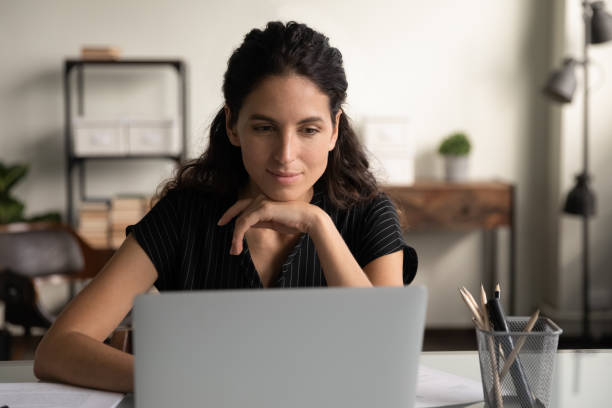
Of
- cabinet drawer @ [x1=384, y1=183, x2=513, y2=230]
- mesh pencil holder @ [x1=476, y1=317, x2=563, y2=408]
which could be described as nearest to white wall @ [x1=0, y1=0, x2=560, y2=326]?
cabinet drawer @ [x1=384, y1=183, x2=513, y2=230]

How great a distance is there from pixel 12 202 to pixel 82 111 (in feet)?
2.15

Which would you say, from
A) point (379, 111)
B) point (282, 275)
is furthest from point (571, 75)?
point (282, 275)

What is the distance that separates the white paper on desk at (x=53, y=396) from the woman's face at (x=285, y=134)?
467 millimetres

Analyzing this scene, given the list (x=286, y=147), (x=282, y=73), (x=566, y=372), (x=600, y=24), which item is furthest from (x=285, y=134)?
(x=600, y=24)

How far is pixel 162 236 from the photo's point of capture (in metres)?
1.45

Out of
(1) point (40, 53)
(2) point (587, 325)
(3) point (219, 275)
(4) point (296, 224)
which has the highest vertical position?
(1) point (40, 53)

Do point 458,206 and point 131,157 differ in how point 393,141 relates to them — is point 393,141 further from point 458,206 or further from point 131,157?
point 131,157

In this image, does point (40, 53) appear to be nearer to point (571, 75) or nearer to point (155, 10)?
point (155, 10)

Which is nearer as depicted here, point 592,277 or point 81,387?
point 81,387

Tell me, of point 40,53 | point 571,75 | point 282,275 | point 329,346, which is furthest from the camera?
point 40,53

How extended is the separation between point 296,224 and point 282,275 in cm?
20

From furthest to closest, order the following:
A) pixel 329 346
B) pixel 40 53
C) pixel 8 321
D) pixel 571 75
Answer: pixel 40 53 < pixel 571 75 < pixel 8 321 < pixel 329 346

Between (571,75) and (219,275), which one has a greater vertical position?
(571,75)

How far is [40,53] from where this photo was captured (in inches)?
160
